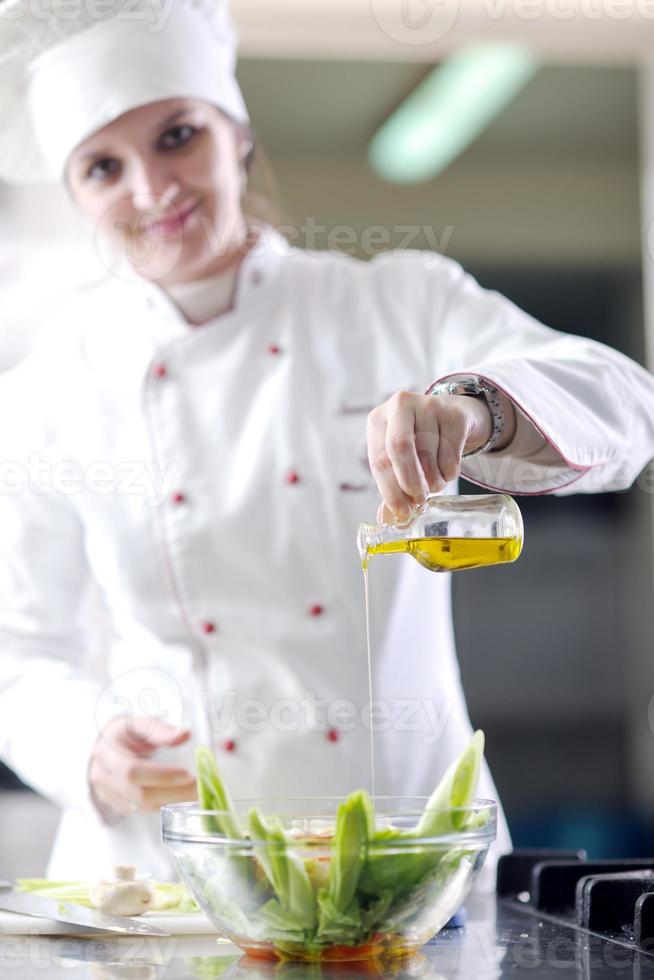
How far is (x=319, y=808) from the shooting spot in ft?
2.76

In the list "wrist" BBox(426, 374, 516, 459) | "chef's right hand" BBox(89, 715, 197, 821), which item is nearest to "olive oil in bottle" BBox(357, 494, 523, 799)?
"wrist" BBox(426, 374, 516, 459)

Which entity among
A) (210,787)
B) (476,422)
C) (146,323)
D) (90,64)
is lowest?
(210,787)

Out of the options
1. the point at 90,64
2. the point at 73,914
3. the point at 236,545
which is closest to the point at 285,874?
the point at 73,914

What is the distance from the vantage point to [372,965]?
0.68 metres

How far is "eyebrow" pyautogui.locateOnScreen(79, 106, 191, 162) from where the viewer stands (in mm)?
1472

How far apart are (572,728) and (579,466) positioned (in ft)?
9.34

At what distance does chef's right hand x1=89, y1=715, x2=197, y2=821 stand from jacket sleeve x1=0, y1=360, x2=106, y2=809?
0.08m

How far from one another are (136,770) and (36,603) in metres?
0.34

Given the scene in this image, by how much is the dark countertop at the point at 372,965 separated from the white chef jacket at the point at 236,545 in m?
0.54

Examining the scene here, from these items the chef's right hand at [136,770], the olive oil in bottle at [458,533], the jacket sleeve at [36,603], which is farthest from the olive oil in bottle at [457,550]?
the jacket sleeve at [36,603]

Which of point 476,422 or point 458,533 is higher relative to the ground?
point 476,422

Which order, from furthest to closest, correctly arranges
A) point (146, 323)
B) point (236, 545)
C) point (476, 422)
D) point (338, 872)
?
point (146, 323)
point (236, 545)
point (476, 422)
point (338, 872)

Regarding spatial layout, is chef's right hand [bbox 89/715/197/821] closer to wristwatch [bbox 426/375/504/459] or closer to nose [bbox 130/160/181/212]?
wristwatch [bbox 426/375/504/459]

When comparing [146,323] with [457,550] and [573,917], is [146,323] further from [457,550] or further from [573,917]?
[573,917]
